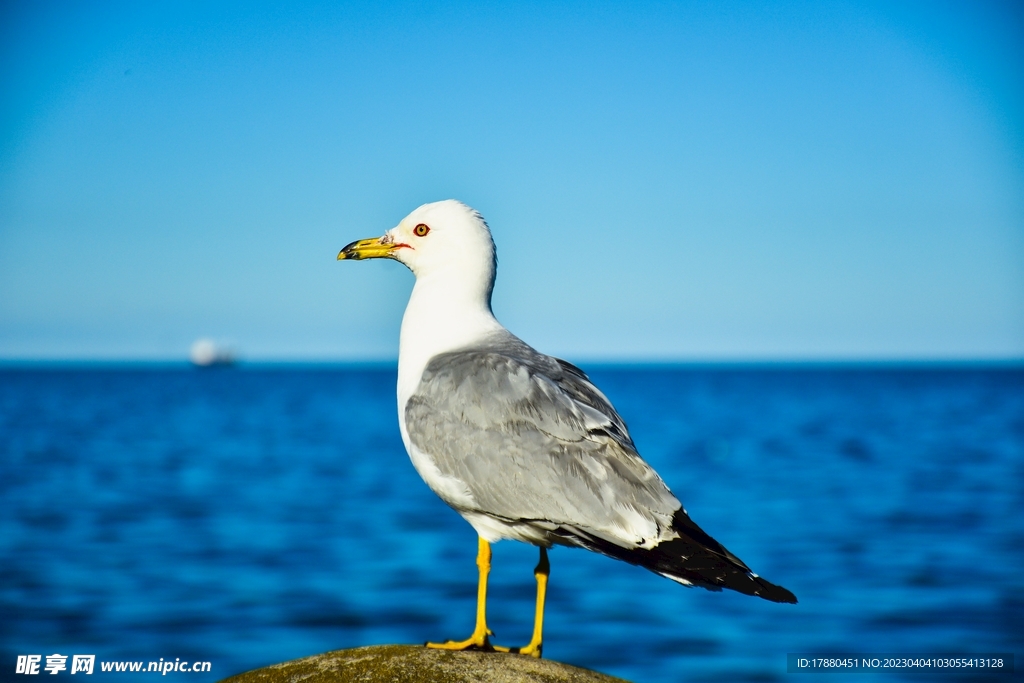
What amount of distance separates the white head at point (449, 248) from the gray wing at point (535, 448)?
1.80 feet

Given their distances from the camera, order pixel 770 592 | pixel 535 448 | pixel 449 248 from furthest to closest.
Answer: pixel 449 248, pixel 535 448, pixel 770 592

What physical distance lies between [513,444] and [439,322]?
985 mm

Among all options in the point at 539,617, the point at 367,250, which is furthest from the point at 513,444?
the point at 367,250

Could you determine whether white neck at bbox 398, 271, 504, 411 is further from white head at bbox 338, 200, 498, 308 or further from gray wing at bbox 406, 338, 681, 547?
gray wing at bbox 406, 338, 681, 547

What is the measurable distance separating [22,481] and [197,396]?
54.0 m

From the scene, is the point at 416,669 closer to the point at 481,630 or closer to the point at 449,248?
the point at 481,630

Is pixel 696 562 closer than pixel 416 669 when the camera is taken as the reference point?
Yes

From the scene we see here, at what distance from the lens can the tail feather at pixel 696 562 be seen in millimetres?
4230

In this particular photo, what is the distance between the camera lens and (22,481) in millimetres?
26750

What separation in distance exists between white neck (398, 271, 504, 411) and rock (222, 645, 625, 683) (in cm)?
134

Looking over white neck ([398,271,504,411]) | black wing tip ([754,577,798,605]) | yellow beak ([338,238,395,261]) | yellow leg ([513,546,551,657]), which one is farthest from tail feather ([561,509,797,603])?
yellow beak ([338,238,395,261])

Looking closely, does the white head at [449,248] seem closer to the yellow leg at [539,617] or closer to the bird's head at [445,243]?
the bird's head at [445,243]

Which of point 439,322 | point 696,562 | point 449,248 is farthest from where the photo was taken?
point 449,248

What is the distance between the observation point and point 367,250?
20.1 ft
